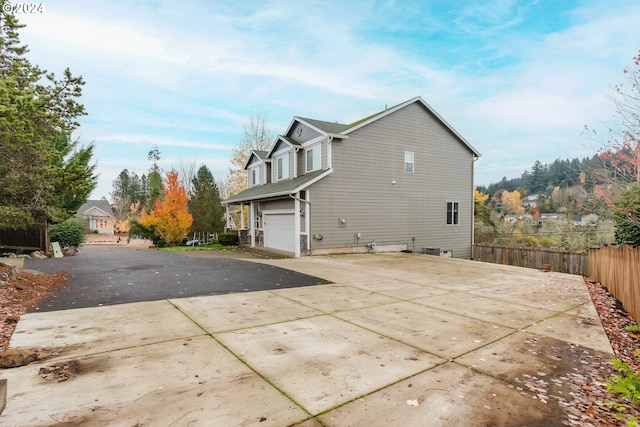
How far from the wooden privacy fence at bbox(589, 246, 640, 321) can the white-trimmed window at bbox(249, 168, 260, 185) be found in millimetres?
17851

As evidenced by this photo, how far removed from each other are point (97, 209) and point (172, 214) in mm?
34439

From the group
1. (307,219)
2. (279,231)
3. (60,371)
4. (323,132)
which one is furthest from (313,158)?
(60,371)

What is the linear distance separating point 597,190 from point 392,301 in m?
4.54

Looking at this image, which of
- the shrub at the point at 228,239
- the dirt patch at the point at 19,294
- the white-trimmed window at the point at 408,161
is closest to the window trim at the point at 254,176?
the shrub at the point at 228,239

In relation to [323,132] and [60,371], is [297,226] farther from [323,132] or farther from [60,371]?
[60,371]

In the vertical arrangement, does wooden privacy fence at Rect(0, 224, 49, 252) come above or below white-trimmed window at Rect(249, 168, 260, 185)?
below

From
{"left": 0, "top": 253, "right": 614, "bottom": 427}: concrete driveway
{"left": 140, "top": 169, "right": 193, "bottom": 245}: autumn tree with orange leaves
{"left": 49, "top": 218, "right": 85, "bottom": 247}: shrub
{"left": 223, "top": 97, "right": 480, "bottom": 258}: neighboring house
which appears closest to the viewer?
{"left": 0, "top": 253, "right": 614, "bottom": 427}: concrete driveway

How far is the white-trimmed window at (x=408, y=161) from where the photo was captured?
16750 millimetres

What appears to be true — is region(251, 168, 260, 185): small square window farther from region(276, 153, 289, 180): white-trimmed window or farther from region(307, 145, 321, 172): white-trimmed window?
region(307, 145, 321, 172): white-trimmed window

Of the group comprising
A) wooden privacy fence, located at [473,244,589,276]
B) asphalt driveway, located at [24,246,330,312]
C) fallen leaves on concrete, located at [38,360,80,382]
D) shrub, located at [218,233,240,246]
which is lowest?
wooden privacy fence, located at [473,244,589,276]

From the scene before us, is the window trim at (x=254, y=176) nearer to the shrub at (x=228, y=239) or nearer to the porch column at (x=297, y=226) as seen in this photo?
the shrub at (x=228, y=239)

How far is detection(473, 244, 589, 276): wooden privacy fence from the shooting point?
12.7 metres

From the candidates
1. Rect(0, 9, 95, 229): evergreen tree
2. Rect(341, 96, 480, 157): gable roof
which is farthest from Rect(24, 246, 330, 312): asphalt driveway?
Rect(341, 96, 480, 157): gable roof

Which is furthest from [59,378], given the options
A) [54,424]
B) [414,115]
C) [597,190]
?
[414,115]
